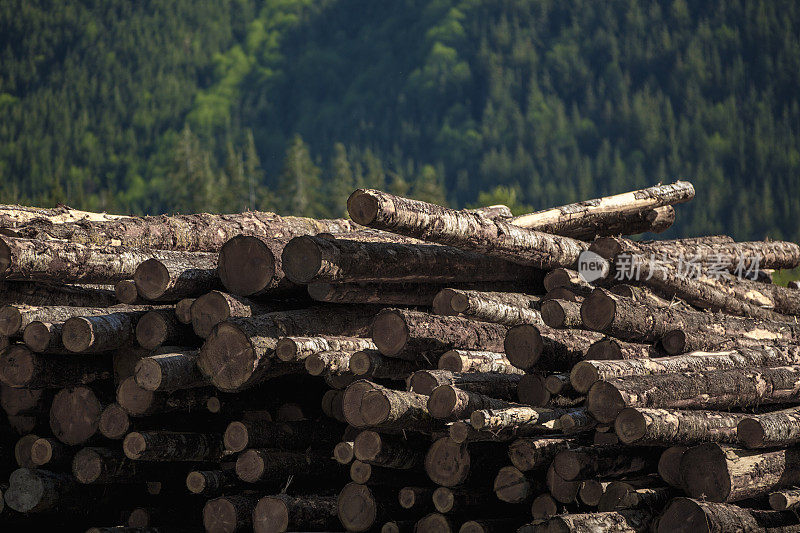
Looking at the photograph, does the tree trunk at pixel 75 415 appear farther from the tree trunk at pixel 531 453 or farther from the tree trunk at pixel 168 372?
the tree trunk at pixel 531 453

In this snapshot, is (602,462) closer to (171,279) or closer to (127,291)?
(171,279)

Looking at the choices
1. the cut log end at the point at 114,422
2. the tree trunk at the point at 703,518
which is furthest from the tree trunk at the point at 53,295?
the tree trunk at the point at 703,518

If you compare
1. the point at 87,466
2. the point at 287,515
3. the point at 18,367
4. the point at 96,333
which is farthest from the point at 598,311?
the point at 18,367

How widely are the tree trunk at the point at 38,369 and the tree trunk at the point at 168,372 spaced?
0.90 meters

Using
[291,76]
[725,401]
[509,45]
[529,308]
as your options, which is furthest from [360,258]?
[291,76]

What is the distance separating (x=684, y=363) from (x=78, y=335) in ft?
14.8

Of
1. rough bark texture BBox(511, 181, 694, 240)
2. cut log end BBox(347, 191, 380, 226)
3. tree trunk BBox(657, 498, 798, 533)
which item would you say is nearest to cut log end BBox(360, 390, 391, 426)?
cut log end BBox(347, 191, 380, 226)

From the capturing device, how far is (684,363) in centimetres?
714

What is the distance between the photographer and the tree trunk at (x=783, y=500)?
20.7 feet

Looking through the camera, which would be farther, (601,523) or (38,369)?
(38,369)

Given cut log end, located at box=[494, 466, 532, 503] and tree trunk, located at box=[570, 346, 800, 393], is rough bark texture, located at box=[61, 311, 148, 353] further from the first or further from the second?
tree trunk, located at box=[570, 346, 800, 393]

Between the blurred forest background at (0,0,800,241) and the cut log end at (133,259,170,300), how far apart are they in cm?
8235

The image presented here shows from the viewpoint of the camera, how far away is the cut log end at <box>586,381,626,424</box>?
6062mm

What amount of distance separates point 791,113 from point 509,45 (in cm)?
4585
